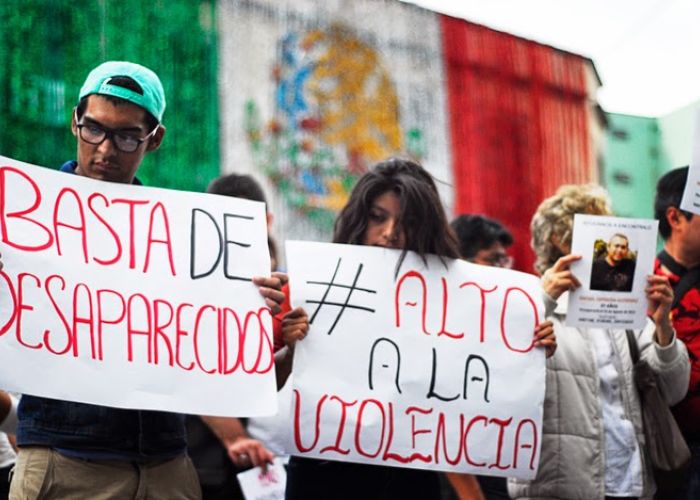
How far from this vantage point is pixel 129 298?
2.13 metres

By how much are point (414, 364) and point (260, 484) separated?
784 mm

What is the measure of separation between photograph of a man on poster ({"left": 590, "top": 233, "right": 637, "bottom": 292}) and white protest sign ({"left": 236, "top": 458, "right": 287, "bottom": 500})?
1.14m

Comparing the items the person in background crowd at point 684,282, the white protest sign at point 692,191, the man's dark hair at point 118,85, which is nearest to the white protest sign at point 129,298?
the man's dark hair at point 118,85

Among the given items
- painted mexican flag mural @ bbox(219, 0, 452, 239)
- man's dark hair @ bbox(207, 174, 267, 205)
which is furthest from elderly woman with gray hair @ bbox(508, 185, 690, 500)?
painted mexican flag mural @ bbox(219, 0, 452, 239)

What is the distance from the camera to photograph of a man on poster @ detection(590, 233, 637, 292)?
2654mm

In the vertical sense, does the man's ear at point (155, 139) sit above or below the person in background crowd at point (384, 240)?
above

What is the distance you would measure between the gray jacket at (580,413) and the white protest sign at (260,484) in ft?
2.38

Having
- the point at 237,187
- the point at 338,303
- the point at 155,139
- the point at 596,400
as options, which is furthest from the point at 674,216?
the point at 155,139

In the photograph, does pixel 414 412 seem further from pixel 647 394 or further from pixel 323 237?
pixel 323 237

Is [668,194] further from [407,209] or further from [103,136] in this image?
[103,136]

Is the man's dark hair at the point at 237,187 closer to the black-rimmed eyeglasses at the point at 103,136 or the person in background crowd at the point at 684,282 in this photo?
the black-rimmed eyeglasses at the point at 103,136

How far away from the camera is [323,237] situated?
8297 mm

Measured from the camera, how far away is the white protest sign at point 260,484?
9.49 ft

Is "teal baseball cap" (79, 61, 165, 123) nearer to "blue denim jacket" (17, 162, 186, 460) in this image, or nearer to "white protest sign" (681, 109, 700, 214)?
"blue denim jacket" (17, 162, 186, 460)
